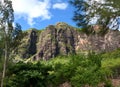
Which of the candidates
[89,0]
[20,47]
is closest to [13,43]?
[20,47]

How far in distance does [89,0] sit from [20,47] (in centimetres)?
930

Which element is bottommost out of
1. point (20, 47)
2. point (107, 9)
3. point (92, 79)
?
point (92, 79)

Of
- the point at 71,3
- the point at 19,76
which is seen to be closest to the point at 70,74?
the point at 19,76

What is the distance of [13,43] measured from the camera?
102 ft

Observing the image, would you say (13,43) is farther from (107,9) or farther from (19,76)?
(107,9)

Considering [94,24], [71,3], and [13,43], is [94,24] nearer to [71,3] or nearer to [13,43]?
[71,3]

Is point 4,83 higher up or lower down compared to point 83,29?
lower down

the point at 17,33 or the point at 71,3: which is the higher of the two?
the point at 71,3

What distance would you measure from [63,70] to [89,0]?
28.3ft

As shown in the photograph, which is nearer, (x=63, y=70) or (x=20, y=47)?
(x=20, y=47)

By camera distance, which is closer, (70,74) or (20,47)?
(20,47)

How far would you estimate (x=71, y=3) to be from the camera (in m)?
34.3

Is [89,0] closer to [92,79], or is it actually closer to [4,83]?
[92,79]

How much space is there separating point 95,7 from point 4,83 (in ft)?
41.3
